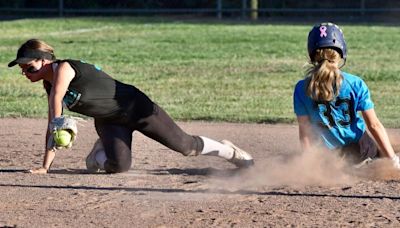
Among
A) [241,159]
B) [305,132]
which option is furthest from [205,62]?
[305,132]

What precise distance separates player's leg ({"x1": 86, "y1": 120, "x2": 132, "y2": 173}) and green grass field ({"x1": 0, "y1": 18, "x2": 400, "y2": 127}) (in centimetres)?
150

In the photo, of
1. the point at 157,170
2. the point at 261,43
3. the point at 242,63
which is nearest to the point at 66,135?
the point at 157,170

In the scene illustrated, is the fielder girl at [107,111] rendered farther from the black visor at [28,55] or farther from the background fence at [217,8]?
the background fence at [217,8]

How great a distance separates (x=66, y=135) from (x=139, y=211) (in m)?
1.02

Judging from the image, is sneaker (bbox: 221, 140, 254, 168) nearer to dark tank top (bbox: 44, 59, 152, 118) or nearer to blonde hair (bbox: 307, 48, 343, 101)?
dark tank top (bbox: 44, 59, 152, 118)

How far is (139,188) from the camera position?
22.7 ft

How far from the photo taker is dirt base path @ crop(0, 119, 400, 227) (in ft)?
19.3

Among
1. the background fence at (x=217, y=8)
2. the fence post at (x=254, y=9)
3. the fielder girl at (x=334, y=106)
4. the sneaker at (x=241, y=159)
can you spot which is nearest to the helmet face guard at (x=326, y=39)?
the fielder girl at (x=334, y=106)

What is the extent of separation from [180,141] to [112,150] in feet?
1.76

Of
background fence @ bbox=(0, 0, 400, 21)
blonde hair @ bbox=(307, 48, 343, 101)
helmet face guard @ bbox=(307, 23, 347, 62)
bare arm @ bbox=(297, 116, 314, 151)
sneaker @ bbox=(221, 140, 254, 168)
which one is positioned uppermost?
helmet face guard @ bbox=(307, 23, 347, 62)

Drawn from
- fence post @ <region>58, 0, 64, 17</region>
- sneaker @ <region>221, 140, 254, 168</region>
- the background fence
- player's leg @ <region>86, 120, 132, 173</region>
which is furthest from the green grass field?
fence post @ <region>58, 0, 64, 17</region>

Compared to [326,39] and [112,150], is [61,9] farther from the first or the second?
[326,39]

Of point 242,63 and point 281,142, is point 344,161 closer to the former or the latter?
point 281,142

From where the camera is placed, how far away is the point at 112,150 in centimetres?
740
